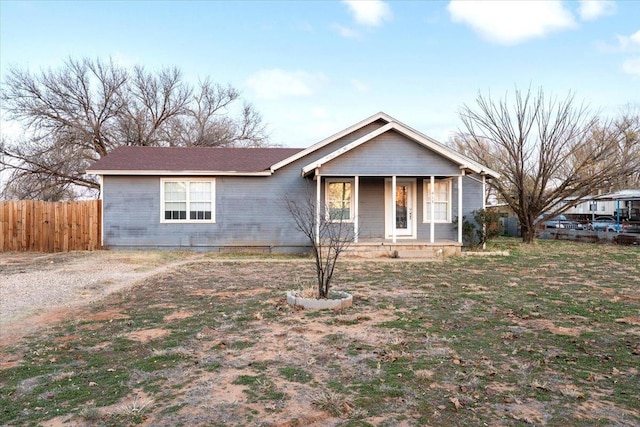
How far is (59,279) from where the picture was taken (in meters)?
10.1

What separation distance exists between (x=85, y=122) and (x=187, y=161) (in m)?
15.9

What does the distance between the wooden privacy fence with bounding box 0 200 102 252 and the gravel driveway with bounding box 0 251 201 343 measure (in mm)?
703

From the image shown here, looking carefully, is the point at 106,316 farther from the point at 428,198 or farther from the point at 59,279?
the point at 428,198

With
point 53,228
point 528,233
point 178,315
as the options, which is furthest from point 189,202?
point 528,233

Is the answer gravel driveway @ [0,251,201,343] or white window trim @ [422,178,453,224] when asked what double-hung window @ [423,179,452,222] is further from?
gravel driveway @ [0,251,201,343]

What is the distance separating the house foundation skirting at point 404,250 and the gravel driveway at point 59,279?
17.9 ft

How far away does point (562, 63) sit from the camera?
18797 millimetres

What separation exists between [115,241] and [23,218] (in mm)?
3443

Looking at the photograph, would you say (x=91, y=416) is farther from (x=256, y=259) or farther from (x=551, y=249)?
(x=551, y=249)

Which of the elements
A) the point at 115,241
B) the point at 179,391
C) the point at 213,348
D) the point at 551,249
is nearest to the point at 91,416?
the point at 179,391

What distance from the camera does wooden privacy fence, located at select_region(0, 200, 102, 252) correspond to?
1603cm

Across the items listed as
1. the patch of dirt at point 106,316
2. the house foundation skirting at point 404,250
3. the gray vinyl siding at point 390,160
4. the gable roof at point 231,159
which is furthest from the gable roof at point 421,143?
the patch of dirt at point 106,316

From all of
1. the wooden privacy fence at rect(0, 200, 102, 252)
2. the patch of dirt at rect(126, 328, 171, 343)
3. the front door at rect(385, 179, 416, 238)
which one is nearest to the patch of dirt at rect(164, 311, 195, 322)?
the patch of dirt at rect(126, 328, 171, 343)

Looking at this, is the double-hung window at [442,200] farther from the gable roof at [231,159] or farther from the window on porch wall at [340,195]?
the window on porch wall at [340,195]
